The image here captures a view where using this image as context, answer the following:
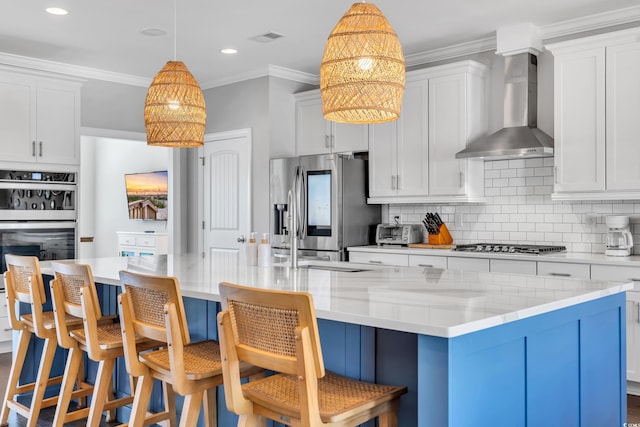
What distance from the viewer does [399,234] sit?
217 inches

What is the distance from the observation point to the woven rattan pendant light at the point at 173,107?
3.48 metres

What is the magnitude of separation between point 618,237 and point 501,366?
2.72 metres

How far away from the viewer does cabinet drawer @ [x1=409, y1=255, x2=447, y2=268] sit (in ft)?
15.8

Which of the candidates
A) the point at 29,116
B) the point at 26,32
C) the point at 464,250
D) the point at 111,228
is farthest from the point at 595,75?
the point at 111,228

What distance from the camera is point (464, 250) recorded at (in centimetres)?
469

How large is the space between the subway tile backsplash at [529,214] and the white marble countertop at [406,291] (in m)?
2.05

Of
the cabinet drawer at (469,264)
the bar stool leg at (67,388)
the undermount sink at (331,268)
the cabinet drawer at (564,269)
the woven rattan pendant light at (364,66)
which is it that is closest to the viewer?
the woven rattan pendant light at (364,66)

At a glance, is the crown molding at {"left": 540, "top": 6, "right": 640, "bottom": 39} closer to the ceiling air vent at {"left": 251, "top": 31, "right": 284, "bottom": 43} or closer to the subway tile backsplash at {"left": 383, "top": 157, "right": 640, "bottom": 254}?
the subway tile backsplash at {"left": 383, "top": 157, "right": 640, "bottom": 254}

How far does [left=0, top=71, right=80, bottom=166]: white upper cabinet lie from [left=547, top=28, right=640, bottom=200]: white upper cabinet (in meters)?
4.14

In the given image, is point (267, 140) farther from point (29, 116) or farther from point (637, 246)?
point (637, 246)

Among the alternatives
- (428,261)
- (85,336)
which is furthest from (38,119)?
(428,261)

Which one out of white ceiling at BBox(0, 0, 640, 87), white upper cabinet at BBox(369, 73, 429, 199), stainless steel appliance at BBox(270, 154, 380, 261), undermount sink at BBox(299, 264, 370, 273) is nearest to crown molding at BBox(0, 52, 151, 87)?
white ceiling at BBox(0, 0, 640, 87)

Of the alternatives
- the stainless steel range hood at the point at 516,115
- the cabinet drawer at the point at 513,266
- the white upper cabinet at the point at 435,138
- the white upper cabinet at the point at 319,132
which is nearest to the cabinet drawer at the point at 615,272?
the cabinet drawer at the point at 513,266

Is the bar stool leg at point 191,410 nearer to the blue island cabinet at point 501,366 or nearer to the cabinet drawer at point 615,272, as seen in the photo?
the blue island cabinet at point 501,366
